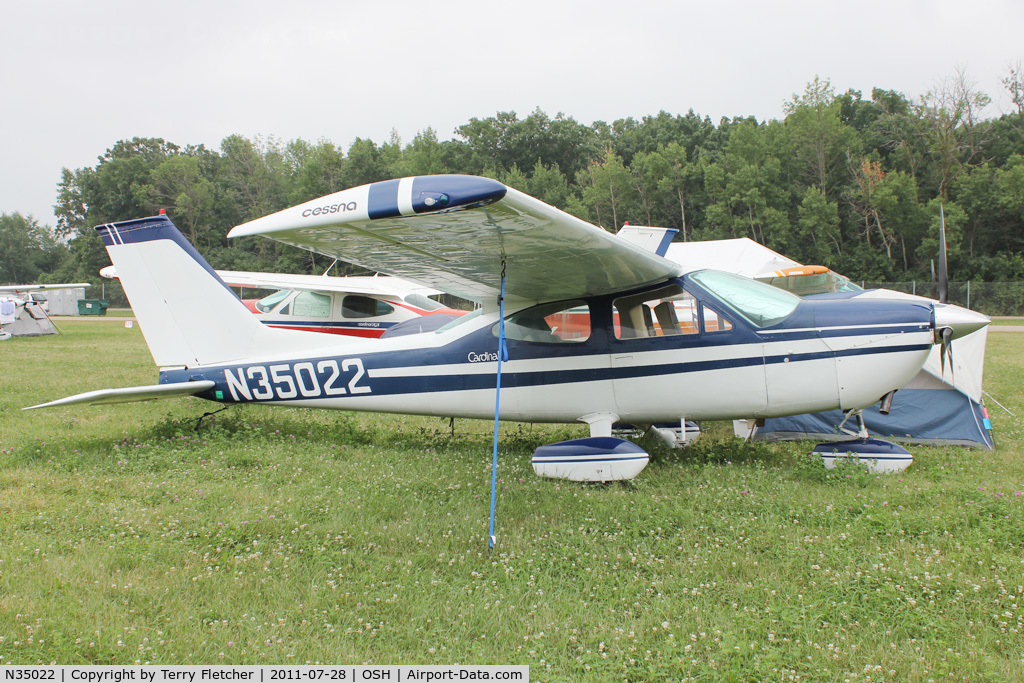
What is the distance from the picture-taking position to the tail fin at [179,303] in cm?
688

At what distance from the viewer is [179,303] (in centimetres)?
700

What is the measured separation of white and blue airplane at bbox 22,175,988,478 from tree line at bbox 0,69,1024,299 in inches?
1437

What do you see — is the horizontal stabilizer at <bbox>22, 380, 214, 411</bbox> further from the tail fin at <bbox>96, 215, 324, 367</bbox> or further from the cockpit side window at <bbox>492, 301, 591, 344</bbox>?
the cockpit side window at <bbox>492, 301, 591, 344</bbox>

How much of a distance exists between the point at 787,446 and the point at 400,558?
189 inches

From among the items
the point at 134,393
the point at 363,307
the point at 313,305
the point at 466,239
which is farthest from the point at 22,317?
the point at 466,239

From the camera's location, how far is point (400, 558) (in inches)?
156

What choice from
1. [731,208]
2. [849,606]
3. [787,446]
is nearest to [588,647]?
[849,606]

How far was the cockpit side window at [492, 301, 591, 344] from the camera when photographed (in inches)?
242

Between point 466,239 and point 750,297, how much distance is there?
2899 millimetres

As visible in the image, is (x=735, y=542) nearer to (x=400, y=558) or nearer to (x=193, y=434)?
(x=400, y=558)

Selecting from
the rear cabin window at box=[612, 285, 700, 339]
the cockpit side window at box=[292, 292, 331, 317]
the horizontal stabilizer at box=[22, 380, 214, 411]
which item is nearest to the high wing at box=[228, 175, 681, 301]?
the rear cabin window at box=[612, 285, 700, 339]

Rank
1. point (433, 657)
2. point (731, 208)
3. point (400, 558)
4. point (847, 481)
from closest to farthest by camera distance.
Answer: point (433, 657) → point (400, 558) → point (847, 481) → point (731, 208)

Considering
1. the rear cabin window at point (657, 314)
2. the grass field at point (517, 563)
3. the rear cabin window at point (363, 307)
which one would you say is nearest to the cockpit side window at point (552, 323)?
the rear cabin window at point (657, 314)

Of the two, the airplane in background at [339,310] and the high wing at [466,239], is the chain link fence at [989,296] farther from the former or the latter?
the high wing at [466,239]
